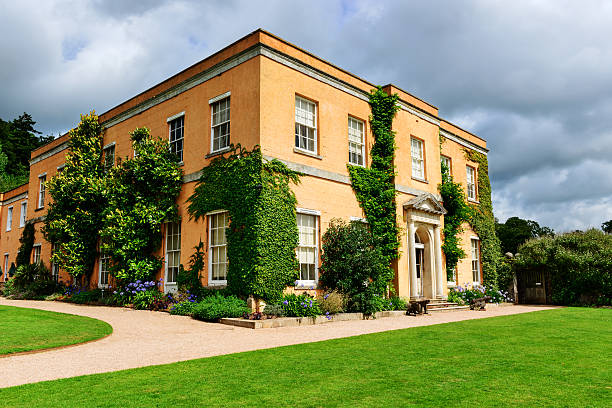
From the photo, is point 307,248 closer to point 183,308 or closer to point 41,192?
point 183,308

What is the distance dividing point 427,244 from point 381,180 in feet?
12.8

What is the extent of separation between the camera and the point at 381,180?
57.0 ft

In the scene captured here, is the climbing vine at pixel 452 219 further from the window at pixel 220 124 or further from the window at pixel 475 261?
the window at pixel 220 124

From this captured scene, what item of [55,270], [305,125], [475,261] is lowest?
[55,270]

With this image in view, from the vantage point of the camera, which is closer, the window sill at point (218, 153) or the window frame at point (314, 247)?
the window frame at point (314, 247)

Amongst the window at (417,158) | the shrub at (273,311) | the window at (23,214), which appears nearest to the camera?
the shrub at (273,311)

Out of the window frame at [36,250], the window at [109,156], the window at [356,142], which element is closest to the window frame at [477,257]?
the window at [356,142]

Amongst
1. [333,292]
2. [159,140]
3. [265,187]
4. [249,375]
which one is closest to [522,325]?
[333,292]

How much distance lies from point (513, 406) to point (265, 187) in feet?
31.1

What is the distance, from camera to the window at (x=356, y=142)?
666 inches

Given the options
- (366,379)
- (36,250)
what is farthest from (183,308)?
(36,250)

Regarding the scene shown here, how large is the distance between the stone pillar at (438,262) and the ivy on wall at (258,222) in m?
7.80

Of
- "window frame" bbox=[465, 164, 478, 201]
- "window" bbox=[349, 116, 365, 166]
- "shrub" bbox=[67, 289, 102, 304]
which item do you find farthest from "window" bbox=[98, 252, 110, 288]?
"window frame" bbox=[465, 164, 478, 201]

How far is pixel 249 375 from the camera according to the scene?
19.5 ft
